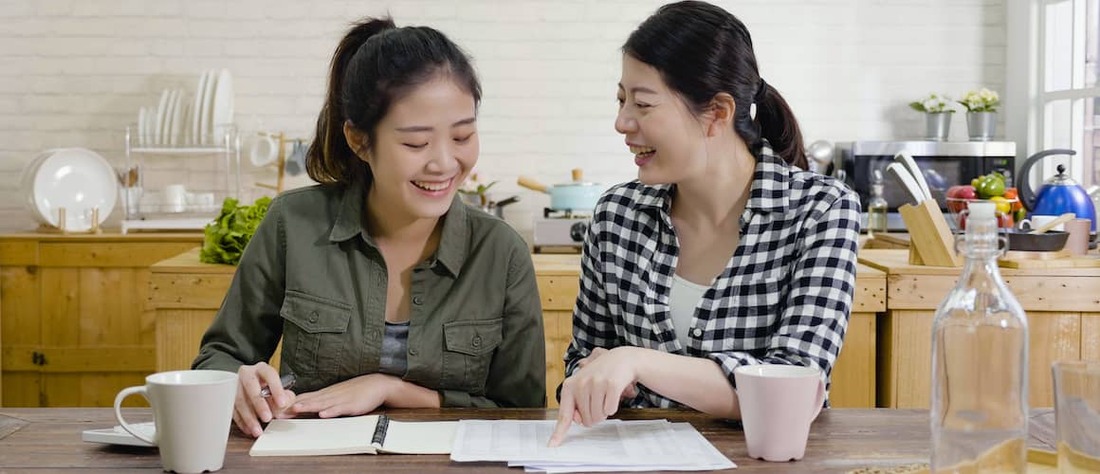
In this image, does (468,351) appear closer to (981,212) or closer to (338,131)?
(338,131)

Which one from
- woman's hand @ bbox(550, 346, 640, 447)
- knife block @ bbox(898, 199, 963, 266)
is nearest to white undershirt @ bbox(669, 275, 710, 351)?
woman's hand @ bbox(550, 346, 640, 447)

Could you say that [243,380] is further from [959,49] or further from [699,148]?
[959,49]

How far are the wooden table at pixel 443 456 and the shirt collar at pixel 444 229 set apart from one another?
34 centimetres

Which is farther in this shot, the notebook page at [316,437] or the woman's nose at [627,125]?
the woman's nose at [627,125]

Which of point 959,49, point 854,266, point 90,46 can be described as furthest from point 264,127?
point 854,266

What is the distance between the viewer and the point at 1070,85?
5309 mm

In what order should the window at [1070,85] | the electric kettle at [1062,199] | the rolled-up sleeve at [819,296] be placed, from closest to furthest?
the rolled-up sleeve at [819,296], the electric kettle at [1062,199], the window at [1070,85]

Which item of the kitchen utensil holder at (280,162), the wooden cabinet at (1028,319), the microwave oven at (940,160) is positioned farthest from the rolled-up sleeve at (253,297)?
the microwave oven at (940,160)

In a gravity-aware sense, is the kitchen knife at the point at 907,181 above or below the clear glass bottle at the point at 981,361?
above

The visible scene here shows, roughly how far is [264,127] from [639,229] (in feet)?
12.9

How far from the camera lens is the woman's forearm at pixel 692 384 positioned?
153 centimetres

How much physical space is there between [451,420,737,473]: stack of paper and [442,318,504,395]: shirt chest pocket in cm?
35

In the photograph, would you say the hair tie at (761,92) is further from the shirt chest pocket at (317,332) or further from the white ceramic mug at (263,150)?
the white ceramic mug at (263,150)

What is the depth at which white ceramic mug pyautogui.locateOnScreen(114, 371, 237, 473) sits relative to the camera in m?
1.24
